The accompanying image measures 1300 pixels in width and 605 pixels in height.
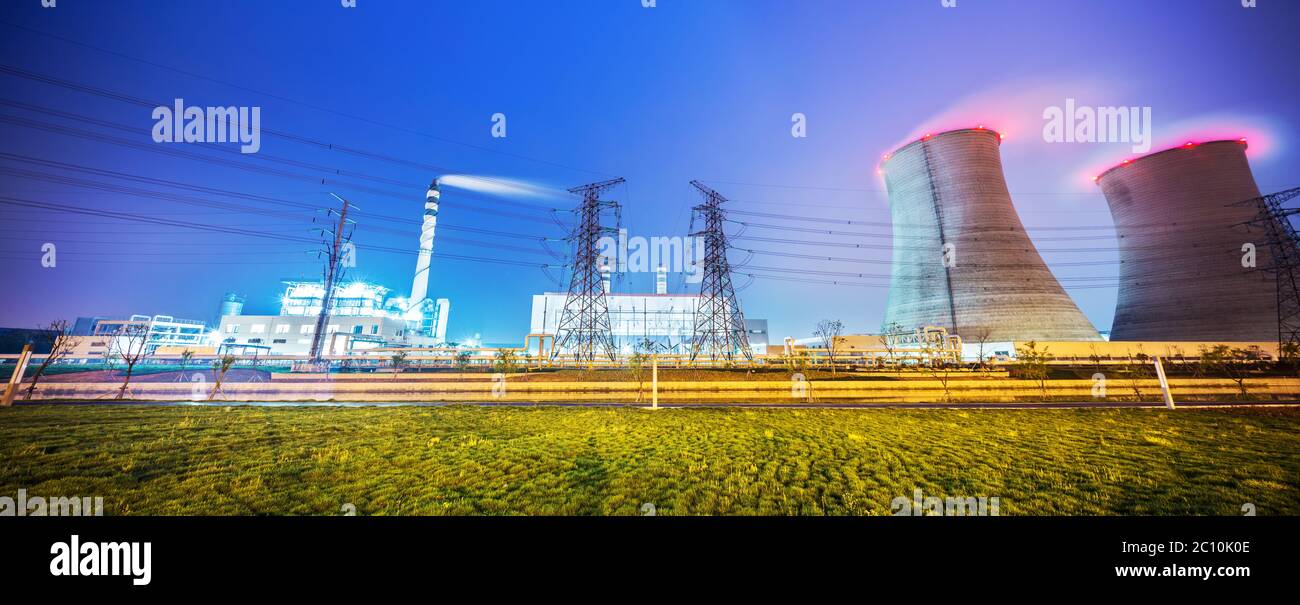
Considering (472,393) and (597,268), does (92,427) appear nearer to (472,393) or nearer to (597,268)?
(472,393)

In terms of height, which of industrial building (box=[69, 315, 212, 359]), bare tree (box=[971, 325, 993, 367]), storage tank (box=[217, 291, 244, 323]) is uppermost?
storage tank (box=[217, 291, 244, 323])

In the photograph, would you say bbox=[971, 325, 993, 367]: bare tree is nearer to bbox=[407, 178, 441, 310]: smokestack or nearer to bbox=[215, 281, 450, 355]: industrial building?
bbox=[215, 281, 450, 355]: industrial building

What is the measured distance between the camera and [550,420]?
30.1 feet

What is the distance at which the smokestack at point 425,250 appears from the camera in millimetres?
62688

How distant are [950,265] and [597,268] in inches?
1152

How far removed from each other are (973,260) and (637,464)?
38103 mm

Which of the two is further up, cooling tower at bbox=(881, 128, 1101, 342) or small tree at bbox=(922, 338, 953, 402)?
cooling tower at bbox=(881, 128, 1101, 342)

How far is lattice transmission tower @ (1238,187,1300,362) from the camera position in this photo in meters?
28.8

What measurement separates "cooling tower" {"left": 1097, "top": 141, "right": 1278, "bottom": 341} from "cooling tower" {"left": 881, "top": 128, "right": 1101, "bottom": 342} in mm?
8604

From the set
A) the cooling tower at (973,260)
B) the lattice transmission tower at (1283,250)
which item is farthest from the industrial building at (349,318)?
the lattice transmission tower at (1283,250)

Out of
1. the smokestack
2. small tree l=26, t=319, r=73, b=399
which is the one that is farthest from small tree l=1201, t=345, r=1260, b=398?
the smokestack

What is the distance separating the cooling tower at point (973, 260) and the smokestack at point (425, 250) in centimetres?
6631
